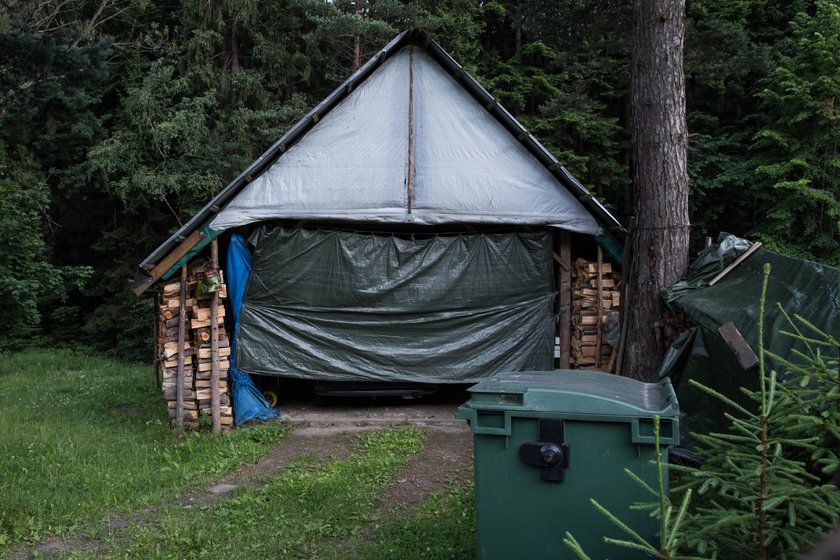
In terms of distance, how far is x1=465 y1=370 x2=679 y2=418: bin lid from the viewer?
167 inches

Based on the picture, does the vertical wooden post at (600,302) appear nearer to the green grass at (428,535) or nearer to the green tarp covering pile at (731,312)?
the green tarp covering pile at (731,312)

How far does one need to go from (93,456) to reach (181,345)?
5.80 feet

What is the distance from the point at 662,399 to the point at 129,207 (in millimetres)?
19004

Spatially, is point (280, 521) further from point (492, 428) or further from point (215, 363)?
point (215, 363)

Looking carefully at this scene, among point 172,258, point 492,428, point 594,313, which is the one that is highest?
point 172,258

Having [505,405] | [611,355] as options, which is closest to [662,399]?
[505,405]

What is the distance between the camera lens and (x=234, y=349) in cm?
1008

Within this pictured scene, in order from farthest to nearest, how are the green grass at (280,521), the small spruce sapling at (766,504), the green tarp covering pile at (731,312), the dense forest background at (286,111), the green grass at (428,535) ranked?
1. the dense forest background at (286,111)
2. the green tarp covering pile at (731,312)
3. the green grass at (280,521)
4. the green grass at (428,535)
5. the small spruce sapling at (766,504)

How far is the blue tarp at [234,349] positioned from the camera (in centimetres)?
997

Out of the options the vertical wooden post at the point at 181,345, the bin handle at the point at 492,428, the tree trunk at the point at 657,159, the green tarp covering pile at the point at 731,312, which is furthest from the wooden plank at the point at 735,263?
the vertical wooden post at the point at 181,345

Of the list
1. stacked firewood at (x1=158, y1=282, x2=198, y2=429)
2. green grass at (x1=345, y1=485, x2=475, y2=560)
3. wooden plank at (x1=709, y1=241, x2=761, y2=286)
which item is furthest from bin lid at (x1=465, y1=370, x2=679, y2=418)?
stacked firewood at (x1=158, y1=282, x2=198, y2=429)

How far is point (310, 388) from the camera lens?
39.3ft

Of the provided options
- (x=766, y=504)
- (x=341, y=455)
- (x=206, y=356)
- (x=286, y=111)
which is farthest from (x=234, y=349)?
(x=286, y=111)

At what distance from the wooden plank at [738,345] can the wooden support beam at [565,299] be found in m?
3.84
